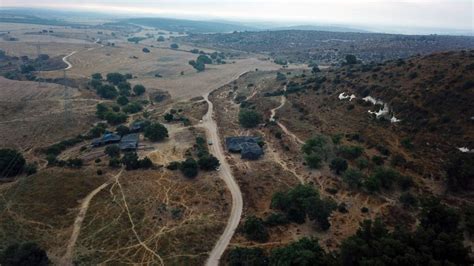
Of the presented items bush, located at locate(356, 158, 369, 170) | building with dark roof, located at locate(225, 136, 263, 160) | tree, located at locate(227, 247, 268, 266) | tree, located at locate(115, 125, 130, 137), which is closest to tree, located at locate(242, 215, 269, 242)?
tree, located at locate(227, 247, 268, 266)

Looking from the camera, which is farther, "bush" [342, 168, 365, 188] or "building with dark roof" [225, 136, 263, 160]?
"building with dark roof" [225, 136, 263, 160]

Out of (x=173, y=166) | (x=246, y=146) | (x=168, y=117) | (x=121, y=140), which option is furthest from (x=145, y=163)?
(x=168, y=117)

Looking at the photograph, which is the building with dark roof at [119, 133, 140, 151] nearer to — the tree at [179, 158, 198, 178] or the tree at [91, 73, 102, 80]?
the tree at [179, 158, 198, 178]

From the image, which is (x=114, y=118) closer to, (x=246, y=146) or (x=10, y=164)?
(x=10, y=164)

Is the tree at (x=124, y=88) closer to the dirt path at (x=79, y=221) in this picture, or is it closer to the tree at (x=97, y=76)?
the tree at (x=97, y=76)

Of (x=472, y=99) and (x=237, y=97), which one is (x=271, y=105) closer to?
(x=237, y=97)

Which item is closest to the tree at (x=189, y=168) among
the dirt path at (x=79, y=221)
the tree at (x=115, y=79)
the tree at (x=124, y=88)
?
the dirt path at (x=79, y=221)
